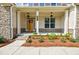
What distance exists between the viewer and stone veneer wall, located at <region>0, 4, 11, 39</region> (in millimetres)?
23031

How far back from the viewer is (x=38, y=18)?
28531 millimetres

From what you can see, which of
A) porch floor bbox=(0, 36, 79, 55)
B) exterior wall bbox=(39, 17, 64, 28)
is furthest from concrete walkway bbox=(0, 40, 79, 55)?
exterior wall bbox=(39, 17, 64, 28)

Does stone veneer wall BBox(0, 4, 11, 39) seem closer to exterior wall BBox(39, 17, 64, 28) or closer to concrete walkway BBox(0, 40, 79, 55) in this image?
concrete walkway BBox(0, 40, 79, 55)

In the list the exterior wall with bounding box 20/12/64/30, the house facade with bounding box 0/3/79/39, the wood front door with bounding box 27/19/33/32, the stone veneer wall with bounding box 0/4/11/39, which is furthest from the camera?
the wood front door with bounding box 27/19/33/32

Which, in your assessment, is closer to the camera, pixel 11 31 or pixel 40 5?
pixel 11 31

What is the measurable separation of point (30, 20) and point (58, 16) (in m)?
4.47

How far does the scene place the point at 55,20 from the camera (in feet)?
106

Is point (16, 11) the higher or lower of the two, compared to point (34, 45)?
higher

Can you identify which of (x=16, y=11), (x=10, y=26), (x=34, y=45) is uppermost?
(x=16, y=11)

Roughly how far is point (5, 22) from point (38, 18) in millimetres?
6465

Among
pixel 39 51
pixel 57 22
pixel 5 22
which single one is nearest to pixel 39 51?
pixel 39 51
